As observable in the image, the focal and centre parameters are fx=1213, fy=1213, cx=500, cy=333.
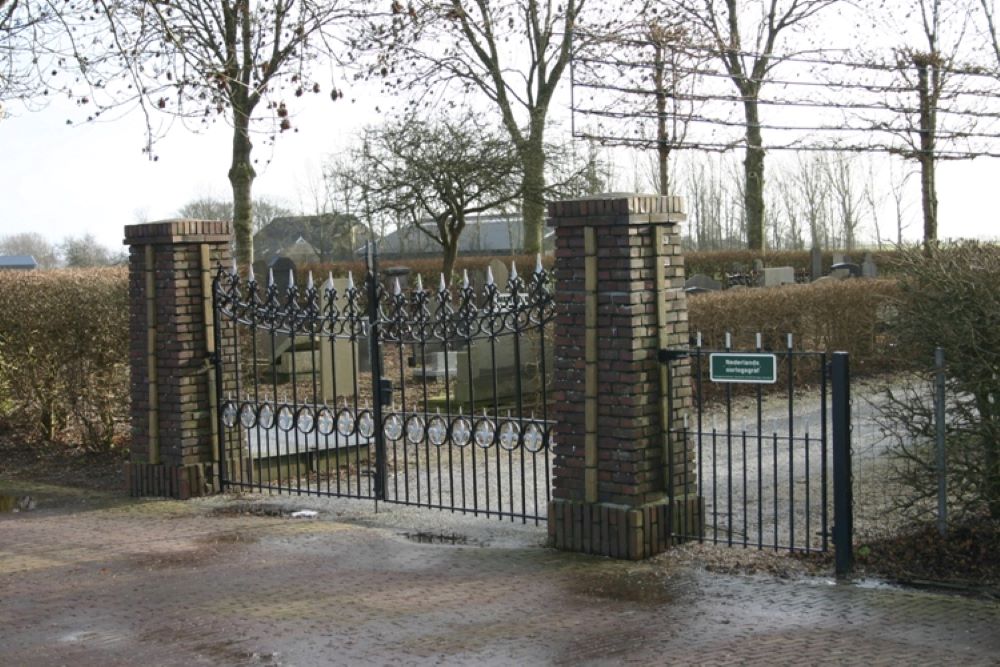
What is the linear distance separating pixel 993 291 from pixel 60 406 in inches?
386

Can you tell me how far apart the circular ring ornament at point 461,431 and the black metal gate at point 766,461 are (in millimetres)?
1561

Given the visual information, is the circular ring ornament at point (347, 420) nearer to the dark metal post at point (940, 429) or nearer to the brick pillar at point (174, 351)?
the brick pillar at point (174, 351)

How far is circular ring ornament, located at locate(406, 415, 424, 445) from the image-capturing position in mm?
8781

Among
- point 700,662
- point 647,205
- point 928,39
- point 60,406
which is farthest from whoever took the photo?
point 928,39

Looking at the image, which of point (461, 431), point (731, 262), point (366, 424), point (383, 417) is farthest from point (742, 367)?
point (731, 262)

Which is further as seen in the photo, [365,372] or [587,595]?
[365,372]

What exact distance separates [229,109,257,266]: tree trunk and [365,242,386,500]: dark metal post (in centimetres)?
792

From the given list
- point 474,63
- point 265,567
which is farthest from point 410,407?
point 474,63

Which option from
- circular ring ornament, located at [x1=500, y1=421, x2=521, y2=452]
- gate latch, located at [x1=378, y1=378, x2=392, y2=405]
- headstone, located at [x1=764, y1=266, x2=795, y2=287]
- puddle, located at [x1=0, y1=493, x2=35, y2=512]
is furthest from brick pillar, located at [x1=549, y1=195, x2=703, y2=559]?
headstone, located at [x1=764, y1=266, x2=795, y2=287]

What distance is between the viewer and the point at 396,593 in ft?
23.0

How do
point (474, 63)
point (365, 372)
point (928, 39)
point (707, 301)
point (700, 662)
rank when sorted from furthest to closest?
1. point (474, 63)
2. point (928, 39)
3. point (365, 372)
4. point (707, 301)
5. point (700, 662)

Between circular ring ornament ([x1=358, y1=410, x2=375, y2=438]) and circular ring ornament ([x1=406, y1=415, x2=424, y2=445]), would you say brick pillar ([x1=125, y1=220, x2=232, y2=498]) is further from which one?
circular ring ornament ([x1=406, y1=415, x2=424, y2=445])

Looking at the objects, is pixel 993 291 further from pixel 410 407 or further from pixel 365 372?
pixel 365 372

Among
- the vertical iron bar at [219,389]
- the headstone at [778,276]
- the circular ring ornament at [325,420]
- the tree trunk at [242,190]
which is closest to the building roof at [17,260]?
the headstone at [778,276]
